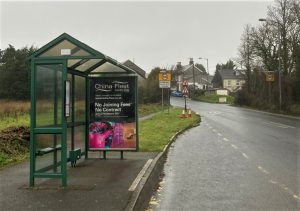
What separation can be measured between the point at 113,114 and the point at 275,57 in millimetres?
39844

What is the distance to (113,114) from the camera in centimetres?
1097

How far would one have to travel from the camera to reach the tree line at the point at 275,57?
4073 centimetres

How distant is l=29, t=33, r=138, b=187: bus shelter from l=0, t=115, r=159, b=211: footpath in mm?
353

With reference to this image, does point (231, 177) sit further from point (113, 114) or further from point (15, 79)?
point (15, 79)

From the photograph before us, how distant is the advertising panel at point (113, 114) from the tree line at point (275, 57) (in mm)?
29446

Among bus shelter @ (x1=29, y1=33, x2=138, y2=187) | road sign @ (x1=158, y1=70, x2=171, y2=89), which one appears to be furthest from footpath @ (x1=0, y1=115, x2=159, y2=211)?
road sign @ (x1=158, y1=70, x2=171, y2=89)

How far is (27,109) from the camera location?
26781mm

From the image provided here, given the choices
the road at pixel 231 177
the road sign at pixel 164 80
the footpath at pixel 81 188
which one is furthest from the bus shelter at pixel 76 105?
the road sign at pixel 164 80

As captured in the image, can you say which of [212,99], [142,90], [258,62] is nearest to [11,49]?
[142,90]

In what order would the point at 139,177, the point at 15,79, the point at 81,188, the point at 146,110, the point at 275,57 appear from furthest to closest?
the point at 15,79 → the point at 275,57 → the point at 146,110 → the point at 139,177 → the point at 81,188

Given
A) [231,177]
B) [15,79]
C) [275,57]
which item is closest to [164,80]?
[275,57]

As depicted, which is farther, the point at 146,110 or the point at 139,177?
the point at 146,110

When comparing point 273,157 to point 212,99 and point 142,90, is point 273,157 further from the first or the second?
point 212,99

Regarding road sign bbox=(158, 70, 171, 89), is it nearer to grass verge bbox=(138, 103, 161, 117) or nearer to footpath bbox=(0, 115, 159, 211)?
grass verge bbox=(138, 103, 161, 117)
